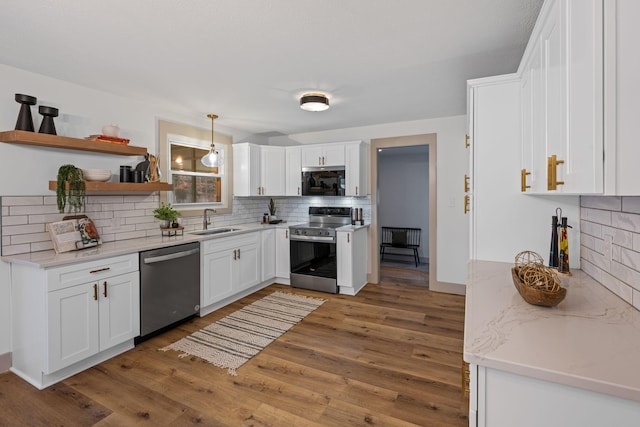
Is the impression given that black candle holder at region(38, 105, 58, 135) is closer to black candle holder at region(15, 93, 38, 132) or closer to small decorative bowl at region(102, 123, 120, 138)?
black candle holder at region(15, 93, 38, 132)

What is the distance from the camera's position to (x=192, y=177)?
3.99m

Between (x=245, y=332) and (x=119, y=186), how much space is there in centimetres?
181

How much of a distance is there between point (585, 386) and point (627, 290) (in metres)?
0.81

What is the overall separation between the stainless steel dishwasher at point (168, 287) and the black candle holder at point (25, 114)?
127 centimetres

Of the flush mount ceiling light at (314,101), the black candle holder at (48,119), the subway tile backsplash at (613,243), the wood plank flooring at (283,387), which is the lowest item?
the wood plank flooring at (283,387)

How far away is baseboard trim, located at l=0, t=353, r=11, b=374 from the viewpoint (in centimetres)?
230

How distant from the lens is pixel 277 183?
4715mm

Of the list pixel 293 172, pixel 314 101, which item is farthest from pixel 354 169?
pixel 314 101

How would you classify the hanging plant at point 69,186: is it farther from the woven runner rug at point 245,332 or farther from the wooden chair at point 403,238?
the wooden chair at point 403,238

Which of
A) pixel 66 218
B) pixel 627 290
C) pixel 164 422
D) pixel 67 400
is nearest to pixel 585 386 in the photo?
pixel 627 290

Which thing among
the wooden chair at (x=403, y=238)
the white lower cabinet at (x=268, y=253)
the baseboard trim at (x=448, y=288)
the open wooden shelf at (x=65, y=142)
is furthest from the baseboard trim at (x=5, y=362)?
the wooden chair at (x=403, y=238)

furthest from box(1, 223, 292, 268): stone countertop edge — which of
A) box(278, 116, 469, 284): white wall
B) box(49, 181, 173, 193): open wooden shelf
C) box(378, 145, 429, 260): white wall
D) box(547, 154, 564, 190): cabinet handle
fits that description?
box(378, 145, 429, 260): white wall

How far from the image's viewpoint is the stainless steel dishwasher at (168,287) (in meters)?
2.71

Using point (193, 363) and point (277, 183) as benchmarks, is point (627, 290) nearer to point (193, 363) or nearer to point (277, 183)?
point (193, 363)
